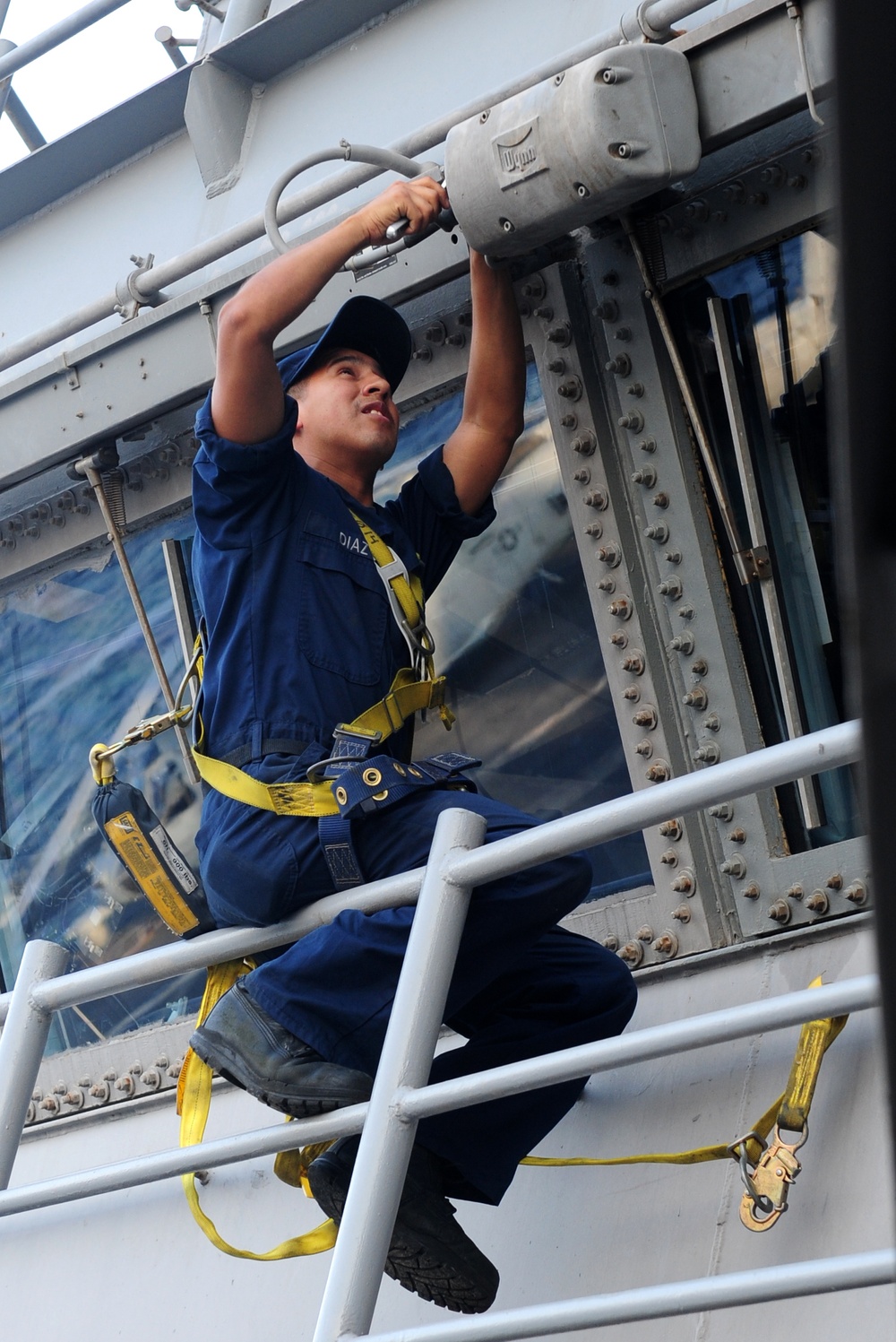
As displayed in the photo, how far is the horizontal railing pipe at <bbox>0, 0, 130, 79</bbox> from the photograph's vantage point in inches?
200

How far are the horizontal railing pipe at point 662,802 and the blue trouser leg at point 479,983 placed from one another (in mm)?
310

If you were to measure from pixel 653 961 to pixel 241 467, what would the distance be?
1331mm

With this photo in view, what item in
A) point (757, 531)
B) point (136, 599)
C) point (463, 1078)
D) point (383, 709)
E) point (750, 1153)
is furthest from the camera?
point (136, 599)

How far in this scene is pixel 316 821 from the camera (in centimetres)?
282

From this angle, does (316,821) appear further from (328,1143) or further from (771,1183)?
(771,1183)

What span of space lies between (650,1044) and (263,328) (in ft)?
4.88

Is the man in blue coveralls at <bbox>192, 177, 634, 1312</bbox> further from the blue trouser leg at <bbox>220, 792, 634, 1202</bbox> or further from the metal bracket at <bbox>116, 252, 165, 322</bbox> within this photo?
the metal bracket at <bbox>116, 252, 165, 322</bbox>

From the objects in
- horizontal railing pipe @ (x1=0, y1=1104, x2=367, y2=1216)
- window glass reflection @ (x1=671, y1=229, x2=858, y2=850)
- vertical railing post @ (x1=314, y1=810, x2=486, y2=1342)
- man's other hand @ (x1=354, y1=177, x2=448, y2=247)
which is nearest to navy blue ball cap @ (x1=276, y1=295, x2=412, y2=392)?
man's other hand @ (x1=354, y1=177, x2=448, y2=247)

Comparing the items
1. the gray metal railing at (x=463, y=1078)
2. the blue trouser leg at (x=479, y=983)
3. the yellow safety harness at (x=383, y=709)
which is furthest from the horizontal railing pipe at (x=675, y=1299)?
the yellow safety harness at (x=383, y=709)

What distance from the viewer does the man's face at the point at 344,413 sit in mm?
3260

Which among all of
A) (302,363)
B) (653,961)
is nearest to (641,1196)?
(653,961)

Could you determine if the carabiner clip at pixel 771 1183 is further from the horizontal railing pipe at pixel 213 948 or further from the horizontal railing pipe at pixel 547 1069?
the horizontal railing pipe at pixel 213 948

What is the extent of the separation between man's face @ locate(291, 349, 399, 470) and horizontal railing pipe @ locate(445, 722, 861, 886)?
3.89ft

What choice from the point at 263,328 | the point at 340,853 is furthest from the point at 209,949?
the point at 263,328
